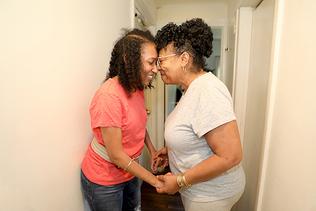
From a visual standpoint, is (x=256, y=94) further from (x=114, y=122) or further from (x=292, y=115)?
(x=114, y=122)

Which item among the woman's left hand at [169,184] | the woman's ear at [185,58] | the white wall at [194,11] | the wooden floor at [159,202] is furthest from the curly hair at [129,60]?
the white wall at [194,11]

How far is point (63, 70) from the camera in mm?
889

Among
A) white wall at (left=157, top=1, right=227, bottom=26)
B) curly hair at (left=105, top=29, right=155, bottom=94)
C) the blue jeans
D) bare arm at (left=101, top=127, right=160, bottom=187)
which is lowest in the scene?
the blue jeans

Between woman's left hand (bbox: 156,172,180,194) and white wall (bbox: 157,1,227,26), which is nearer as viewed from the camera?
woman's left hand (bbox: 156,172,180,194)

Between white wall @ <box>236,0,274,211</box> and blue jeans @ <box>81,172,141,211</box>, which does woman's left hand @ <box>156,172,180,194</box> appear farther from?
white wall @ <box>236,0,274,211</box>

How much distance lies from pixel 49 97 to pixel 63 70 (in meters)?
0.14

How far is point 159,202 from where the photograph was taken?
8.03 ft

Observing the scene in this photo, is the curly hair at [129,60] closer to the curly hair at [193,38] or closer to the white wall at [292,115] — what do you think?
the curly hair at [193,38]

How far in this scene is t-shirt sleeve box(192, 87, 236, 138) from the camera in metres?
0.84

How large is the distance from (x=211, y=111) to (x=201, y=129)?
0.27 ft

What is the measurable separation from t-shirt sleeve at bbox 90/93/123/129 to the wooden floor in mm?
1731

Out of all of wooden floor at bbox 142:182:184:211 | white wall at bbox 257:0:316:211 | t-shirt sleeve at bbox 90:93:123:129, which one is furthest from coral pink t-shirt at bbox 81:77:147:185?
wooden floor at bbox 142:182:184:211

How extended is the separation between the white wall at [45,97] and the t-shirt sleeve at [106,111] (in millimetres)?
120

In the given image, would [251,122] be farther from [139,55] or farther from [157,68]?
[139,55]
